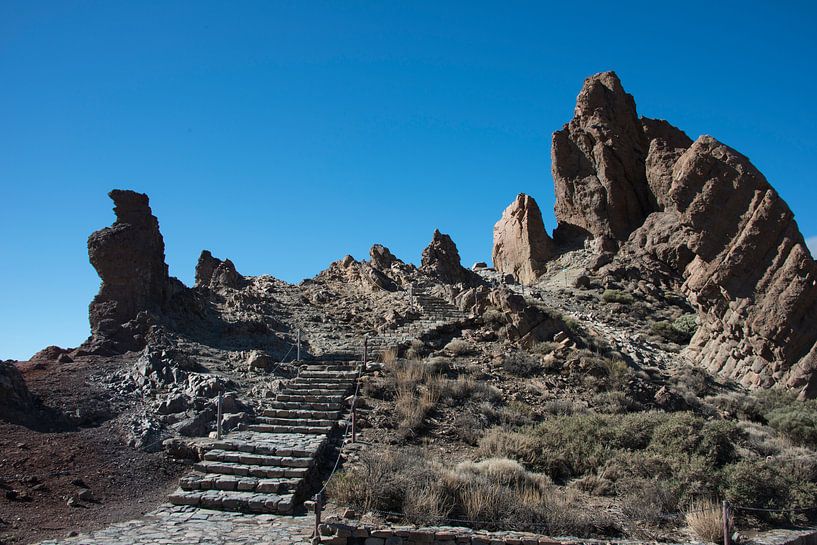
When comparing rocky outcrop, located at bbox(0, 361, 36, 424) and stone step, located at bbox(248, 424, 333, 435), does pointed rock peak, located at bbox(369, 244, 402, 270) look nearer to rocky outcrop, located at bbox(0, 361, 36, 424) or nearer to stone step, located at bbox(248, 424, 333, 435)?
stone step, located at bbox(248, 424, 333, 435)

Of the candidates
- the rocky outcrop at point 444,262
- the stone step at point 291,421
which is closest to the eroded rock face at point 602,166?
the rocky outcrop at point 444,262

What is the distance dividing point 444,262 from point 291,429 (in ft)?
66.1

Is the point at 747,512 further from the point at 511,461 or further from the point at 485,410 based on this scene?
the point at 485,410

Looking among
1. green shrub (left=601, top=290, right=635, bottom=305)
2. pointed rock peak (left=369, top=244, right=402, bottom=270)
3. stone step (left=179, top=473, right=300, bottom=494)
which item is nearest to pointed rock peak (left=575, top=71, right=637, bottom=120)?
green shrub (left=601, top=290, right=635, bottom=305)

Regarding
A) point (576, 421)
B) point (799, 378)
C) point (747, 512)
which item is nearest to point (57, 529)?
point (576, 421)

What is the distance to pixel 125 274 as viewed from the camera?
17.8 metres

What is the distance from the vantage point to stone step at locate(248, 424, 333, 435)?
12599 millimetres

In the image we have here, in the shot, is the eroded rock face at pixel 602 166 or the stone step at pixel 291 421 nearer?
the stone step at pixel 291 421

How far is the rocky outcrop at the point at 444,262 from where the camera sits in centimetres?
3077

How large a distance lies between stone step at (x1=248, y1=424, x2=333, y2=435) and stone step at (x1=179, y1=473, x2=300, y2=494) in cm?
210

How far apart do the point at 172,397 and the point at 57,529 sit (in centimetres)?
502

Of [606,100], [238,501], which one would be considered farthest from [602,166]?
[238,501]

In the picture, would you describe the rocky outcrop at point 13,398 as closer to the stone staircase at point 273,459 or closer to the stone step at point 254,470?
the stone staircase at point 273,459

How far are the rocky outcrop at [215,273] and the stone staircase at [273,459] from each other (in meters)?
13.6
